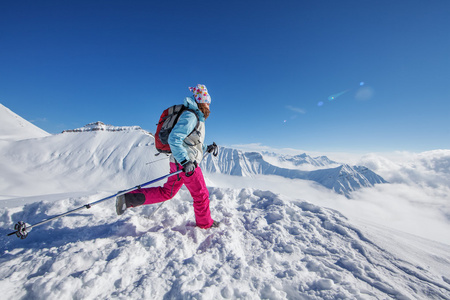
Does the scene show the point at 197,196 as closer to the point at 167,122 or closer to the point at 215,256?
the point at 215,256

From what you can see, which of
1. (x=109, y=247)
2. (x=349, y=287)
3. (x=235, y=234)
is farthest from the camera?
(x=235, y=234)

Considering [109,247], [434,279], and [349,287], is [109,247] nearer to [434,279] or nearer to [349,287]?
[349,287]

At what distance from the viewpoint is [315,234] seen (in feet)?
10.4

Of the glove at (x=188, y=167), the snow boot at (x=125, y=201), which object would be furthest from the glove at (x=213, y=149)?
the snow boot at (x=125, y=201)

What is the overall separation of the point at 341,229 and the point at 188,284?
2.83m

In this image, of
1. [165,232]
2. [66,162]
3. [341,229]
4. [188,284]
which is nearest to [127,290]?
[188,284]

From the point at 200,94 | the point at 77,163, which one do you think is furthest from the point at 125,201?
the point at 77,163

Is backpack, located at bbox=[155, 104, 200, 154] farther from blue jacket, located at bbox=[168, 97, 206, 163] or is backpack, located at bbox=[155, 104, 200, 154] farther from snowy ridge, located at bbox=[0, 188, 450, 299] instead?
snowy ridge, located at bbox=[0, 188, 450, 299]

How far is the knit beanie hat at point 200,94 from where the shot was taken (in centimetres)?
359

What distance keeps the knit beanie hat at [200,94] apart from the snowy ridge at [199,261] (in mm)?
2401

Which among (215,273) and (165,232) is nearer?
(215,273)

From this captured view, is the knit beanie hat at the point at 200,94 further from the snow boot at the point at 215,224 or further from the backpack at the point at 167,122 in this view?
the snow boot at the point at 215,224

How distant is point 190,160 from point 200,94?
1.38m

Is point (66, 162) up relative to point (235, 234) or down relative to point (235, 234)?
up
